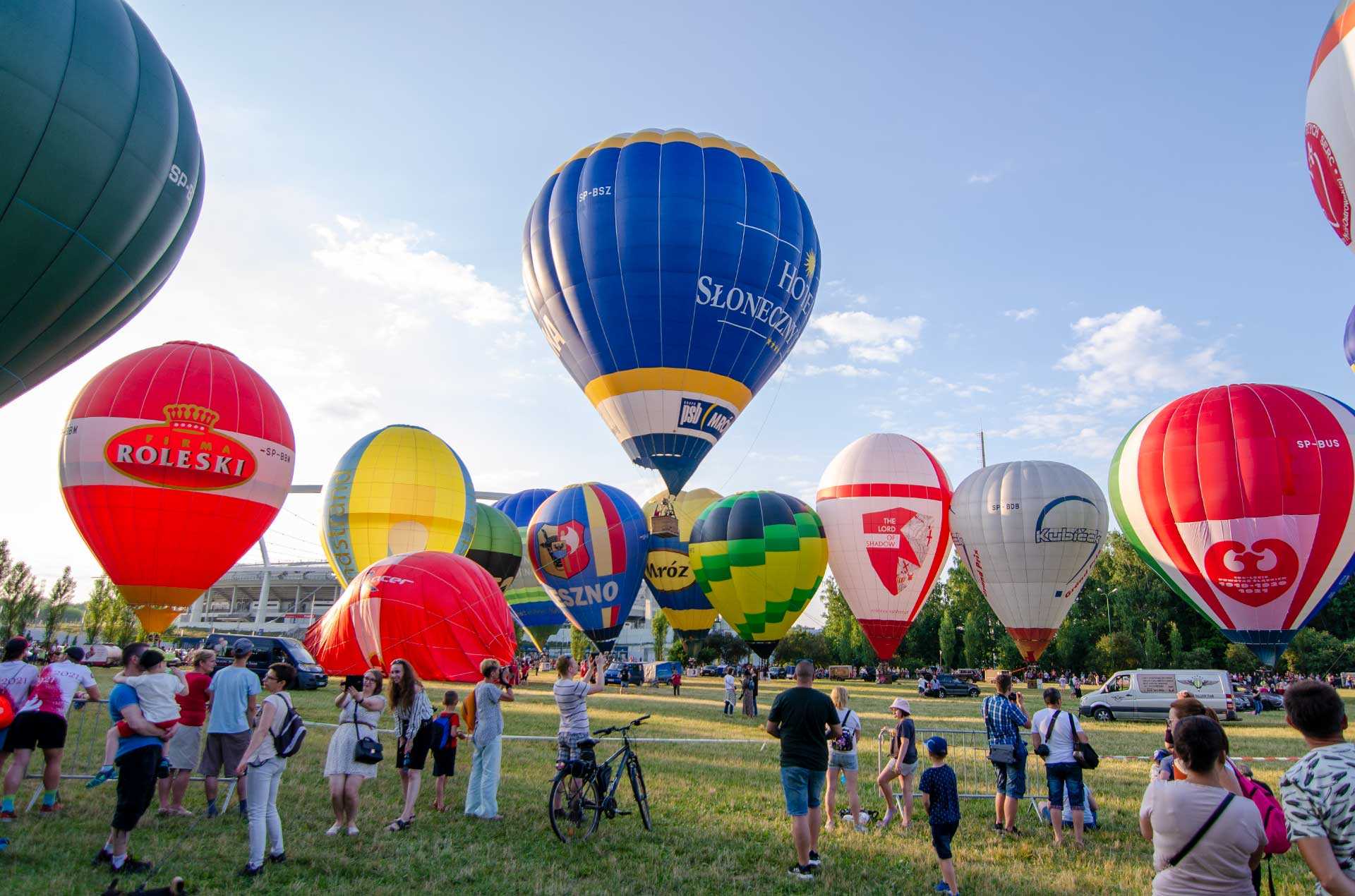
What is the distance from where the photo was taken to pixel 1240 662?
4653 centimetres

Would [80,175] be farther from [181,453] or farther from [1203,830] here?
[1203,830]

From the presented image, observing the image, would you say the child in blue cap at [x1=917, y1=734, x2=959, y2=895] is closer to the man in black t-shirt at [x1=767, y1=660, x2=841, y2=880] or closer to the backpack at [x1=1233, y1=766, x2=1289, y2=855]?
the man in black t-shirt at [x1=767, y1=660, x2=841, y2=880]

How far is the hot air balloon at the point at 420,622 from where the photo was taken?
1923 cm

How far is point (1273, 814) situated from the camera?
401 centimetres

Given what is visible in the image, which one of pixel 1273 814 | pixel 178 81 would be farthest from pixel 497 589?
pixel 1273 814

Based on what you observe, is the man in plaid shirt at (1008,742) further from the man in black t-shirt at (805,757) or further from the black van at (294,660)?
the black van at (294,660)

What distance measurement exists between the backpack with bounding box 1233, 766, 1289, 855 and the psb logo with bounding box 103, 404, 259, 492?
72.6 feet

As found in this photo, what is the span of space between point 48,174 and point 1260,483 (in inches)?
1031

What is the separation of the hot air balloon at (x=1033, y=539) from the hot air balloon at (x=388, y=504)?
63.7ft

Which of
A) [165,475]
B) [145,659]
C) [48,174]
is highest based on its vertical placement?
[48,174]

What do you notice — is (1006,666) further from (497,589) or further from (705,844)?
(705,844)

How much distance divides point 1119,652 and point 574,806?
46.5 metres

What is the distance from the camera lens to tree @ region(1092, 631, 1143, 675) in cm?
4553

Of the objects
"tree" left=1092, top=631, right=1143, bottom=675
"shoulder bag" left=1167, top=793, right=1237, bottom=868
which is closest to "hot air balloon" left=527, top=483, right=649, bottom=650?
"shoulder bag" left=1167, top=793, right=1237, bottom=868
